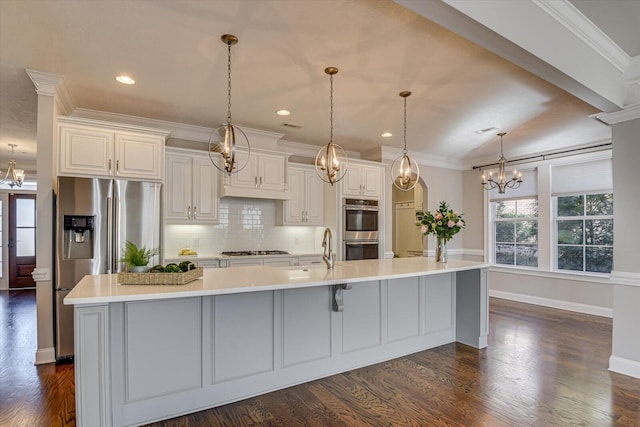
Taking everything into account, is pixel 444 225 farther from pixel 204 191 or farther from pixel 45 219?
pixel 45 219

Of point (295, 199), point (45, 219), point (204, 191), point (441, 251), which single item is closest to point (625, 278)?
point (441, 251)

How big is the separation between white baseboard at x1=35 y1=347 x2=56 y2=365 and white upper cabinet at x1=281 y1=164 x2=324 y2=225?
3.05 m

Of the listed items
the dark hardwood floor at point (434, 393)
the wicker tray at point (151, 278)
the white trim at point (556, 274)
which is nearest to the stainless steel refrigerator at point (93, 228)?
the dark hardwood floor at point (434, 393)

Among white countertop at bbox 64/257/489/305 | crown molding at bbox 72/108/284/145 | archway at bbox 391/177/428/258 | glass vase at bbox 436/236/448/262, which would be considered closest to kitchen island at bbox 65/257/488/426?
white countertop at bbox 64/257/489/305

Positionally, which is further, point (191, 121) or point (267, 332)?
point (191, 121)

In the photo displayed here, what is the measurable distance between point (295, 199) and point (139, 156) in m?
2.25

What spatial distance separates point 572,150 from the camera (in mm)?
5473

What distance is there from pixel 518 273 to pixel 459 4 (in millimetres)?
5699

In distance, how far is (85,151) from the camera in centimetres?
362

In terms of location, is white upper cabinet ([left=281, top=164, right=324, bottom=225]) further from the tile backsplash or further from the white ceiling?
the white ceiling

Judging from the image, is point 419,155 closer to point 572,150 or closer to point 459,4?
point 572,150

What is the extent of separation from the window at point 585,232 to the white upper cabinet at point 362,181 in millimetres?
3036

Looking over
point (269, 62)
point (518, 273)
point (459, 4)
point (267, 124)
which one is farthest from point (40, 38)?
point (518, 273)

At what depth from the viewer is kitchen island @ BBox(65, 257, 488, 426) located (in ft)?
6.55
